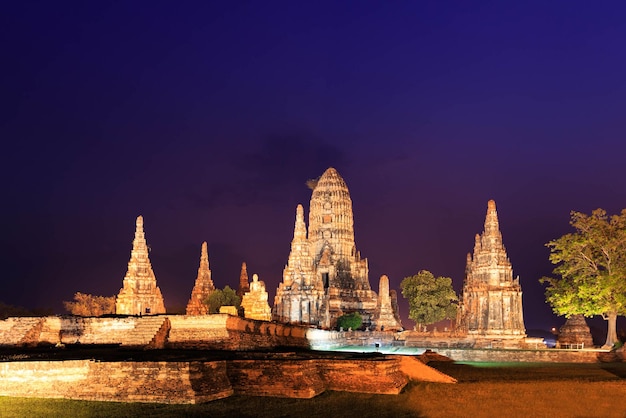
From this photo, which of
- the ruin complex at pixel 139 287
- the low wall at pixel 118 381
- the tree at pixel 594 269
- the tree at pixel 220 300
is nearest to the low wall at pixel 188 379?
the low wall at pixel 118 381

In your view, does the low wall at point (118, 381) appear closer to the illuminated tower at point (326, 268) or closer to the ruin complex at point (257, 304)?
the ruin complex at point (257, 304)

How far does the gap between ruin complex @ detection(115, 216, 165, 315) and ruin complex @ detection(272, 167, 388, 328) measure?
36.8ft

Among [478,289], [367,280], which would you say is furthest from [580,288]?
[367,280]

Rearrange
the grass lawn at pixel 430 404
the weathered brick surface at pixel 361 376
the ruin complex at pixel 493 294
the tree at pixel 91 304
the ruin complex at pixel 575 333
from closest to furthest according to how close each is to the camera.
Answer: the grass lawn at pixel 430 404
the weathered brick surface at pixel 361 376
the ruin complex at pixel 493 294
the ruin complex at pixel 575 333
the tree at pixel 91 304

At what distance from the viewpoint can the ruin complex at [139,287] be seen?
6022 cm

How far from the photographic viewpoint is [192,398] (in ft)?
56.9

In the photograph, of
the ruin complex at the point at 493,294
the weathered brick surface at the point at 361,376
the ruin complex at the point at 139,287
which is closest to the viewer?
the weathered brick surface at the point at 361,376

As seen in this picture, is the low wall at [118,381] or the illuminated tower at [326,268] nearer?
the low wall at [118,381]

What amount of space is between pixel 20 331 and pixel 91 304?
5198cm

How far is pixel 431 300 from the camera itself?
222 feet

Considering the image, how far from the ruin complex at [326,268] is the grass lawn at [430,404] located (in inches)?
1540

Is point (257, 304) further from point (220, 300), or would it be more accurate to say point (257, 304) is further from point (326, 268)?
point (326, 268)

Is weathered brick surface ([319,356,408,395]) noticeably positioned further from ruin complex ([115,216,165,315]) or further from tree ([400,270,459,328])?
tree ([400,270,459,328])

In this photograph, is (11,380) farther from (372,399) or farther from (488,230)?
(488,230)
